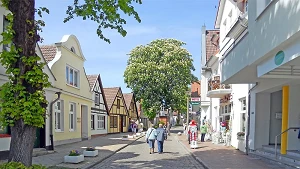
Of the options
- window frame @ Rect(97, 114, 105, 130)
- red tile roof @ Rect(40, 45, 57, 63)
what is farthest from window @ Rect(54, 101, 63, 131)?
window frame @ Rect(97, 114, 105, 130)

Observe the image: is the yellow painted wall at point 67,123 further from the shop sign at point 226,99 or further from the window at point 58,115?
the shop sign at point 226,99

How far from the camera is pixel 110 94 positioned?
127 ft

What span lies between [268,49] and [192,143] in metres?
10.8

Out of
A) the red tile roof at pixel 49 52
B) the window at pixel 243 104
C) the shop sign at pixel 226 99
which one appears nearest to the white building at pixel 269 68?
the window at pixel 243 104

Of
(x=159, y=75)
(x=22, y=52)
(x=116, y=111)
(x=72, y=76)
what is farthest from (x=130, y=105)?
(x=22, y=52)

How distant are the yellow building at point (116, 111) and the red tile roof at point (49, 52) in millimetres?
16079

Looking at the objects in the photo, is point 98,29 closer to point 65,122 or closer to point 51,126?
point 51,126

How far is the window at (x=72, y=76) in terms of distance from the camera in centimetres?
2025

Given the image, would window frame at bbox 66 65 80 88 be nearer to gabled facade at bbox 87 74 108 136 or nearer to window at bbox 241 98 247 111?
gabled facade at bbox 87 74 108 136

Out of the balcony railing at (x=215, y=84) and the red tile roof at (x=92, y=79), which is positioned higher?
the red tile roof at (x=92, y=79)

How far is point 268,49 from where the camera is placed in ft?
27.7

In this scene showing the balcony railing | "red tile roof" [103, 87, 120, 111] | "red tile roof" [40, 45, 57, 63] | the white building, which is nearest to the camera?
the white building

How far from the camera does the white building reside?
24.6 feet

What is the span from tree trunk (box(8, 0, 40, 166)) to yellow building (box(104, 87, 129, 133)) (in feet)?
93.0
